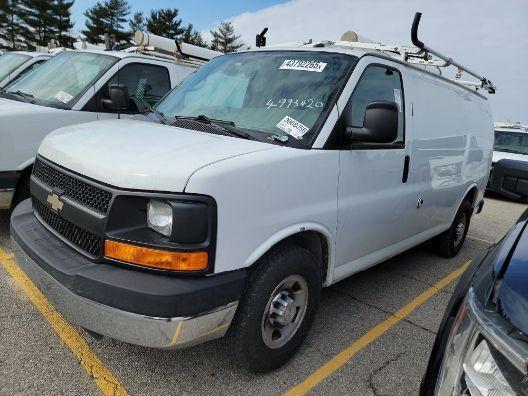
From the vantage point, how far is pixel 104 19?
5978 cm

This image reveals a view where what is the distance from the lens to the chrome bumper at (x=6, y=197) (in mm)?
4246

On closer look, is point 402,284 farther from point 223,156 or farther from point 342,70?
point 223,156

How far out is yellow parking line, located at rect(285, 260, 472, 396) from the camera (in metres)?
2.76

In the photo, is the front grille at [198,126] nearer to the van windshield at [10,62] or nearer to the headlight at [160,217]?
the headlight at [160,217]

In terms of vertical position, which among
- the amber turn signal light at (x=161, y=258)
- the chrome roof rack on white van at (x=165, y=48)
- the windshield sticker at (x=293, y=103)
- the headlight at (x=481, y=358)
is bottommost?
the amber turn signal light at (x=161, y=258)

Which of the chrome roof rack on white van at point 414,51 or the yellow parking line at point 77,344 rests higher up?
the chrome roof rack on white van at point 414,51

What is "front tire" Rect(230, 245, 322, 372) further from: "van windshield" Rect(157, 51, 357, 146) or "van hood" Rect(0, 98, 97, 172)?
"van hood" Rect(0, 98, 97, 172)

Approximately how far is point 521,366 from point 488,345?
140 millimetres

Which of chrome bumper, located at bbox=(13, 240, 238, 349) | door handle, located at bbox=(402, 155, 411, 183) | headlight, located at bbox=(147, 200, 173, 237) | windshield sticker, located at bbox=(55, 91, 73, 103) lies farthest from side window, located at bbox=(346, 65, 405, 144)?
windshield sticker, located at bbox=(55, 91, 73, 103)

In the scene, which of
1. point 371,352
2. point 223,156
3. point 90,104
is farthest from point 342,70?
point 90,104

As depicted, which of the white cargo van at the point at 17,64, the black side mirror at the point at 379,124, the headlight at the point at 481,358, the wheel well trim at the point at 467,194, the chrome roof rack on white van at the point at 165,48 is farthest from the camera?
the white cargo van at the point at 17,64

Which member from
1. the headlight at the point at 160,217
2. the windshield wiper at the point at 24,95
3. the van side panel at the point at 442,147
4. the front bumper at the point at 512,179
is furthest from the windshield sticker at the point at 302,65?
the windshield wiper at the point at 24,95

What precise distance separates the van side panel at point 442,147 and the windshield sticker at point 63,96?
3.65 metres

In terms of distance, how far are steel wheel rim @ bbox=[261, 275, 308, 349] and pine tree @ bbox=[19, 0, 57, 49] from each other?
60.2 metres
